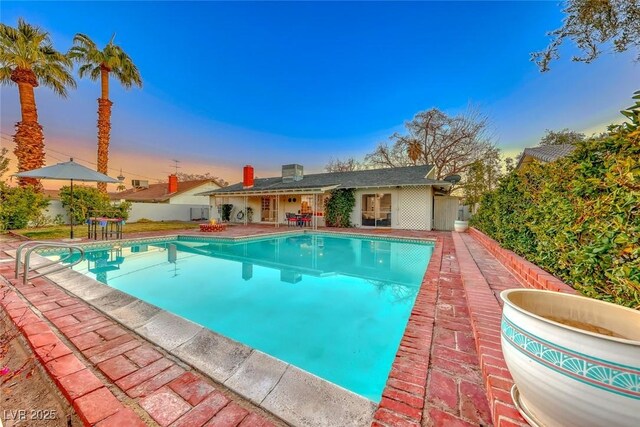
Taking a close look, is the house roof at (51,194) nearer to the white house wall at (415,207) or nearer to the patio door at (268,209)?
the patio door at (268,209)

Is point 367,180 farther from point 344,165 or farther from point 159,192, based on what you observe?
point 159,192

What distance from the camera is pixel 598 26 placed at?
7.52 meters

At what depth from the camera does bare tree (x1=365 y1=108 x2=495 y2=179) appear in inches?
869

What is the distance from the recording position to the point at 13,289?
12.1 ft

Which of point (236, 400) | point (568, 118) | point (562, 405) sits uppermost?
point (568, 118)

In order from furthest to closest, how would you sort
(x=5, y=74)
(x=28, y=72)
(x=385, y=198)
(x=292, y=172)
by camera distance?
(x=292, y=172) < (x=385, y=198) < (x=5, y=74) < (x=28, y=72)

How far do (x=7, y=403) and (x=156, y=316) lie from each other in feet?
4.64

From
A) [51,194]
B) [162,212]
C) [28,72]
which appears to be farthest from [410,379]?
[51,194]

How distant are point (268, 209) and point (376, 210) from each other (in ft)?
30.5

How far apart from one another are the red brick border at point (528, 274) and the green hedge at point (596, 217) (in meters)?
0.11

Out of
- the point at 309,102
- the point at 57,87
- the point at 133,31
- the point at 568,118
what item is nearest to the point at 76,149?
the point at 57,87

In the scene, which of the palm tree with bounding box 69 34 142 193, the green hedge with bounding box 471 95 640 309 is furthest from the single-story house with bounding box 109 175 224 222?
the green hedge with bounding box 471 95 640 309

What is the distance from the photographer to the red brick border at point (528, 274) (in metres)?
2.72

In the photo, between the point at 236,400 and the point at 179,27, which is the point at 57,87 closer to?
the point at 179,27
